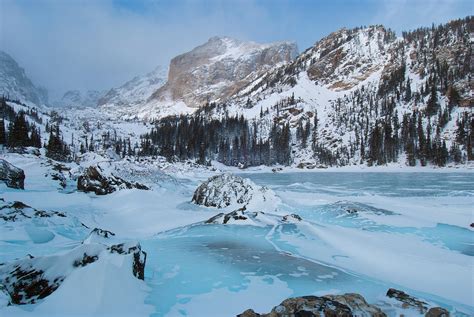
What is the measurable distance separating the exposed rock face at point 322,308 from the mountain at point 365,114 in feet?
336

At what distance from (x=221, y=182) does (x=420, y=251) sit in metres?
11.1

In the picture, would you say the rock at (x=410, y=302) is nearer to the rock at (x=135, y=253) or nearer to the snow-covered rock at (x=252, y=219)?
the rock at (x=135, y=253)

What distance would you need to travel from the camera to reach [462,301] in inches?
221

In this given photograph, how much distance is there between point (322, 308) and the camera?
3838 millimetres

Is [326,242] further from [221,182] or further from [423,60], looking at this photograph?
[423,60]

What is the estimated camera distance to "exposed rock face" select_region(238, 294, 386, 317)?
149 inches

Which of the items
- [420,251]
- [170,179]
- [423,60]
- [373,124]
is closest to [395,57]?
[423,60]

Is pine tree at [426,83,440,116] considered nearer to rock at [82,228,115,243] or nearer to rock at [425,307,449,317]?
rock at [82,228,115,243]

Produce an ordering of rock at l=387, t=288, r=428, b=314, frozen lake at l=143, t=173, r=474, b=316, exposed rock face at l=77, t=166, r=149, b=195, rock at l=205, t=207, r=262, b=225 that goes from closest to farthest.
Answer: rock at l=387, t=288, r=428, b=314 → frozen lake at l=143, t=173, r=474, b=316 → rock at l=205, t=207, r=262, b=225 → exposed rock face at l=77, t=166, r=149, b=195

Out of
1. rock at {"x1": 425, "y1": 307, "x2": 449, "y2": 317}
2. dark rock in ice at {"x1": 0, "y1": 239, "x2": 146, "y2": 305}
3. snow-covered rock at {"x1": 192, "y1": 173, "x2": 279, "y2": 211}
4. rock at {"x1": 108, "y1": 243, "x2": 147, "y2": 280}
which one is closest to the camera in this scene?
rock at {"x1": 425, "y1": 307, "x2": 449, "y2": 317}

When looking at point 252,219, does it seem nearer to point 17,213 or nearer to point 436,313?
point 17,213

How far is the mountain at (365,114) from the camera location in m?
104

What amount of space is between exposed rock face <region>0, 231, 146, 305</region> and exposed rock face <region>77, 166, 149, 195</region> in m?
14.2

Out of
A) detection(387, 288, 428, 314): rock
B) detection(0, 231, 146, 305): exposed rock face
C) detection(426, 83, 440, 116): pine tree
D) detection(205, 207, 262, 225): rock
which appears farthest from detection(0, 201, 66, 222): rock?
detection(426, 83, 440, 116): pine tree
